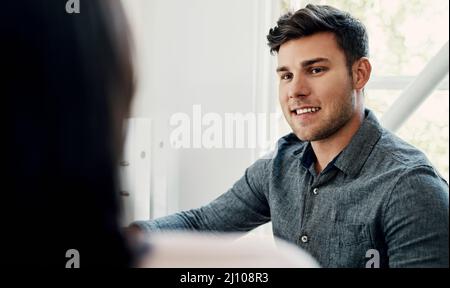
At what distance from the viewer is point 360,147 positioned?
2.58 feet

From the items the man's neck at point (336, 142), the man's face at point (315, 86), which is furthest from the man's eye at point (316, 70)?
the man's neck at point (336, 142)

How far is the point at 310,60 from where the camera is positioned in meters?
0.78

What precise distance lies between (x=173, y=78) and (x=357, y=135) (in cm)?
33

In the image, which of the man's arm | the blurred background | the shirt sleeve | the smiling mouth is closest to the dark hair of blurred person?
the blurred background

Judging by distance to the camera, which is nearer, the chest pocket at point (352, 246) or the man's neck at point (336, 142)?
the chest pocket at point (352, 246)

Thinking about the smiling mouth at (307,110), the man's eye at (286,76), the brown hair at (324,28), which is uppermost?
the brown hair at (324,28)

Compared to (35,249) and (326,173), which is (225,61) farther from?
(35,249)

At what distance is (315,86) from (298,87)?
30mm

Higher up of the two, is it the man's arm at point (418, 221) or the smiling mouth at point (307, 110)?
the smiling mouth at point (307, 110)

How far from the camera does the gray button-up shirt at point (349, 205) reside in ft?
2.21

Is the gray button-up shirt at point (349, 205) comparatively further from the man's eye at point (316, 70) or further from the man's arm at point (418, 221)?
the man's eye at point (316, 70)

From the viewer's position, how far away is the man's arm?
649mm

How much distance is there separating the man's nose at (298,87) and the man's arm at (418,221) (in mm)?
211
